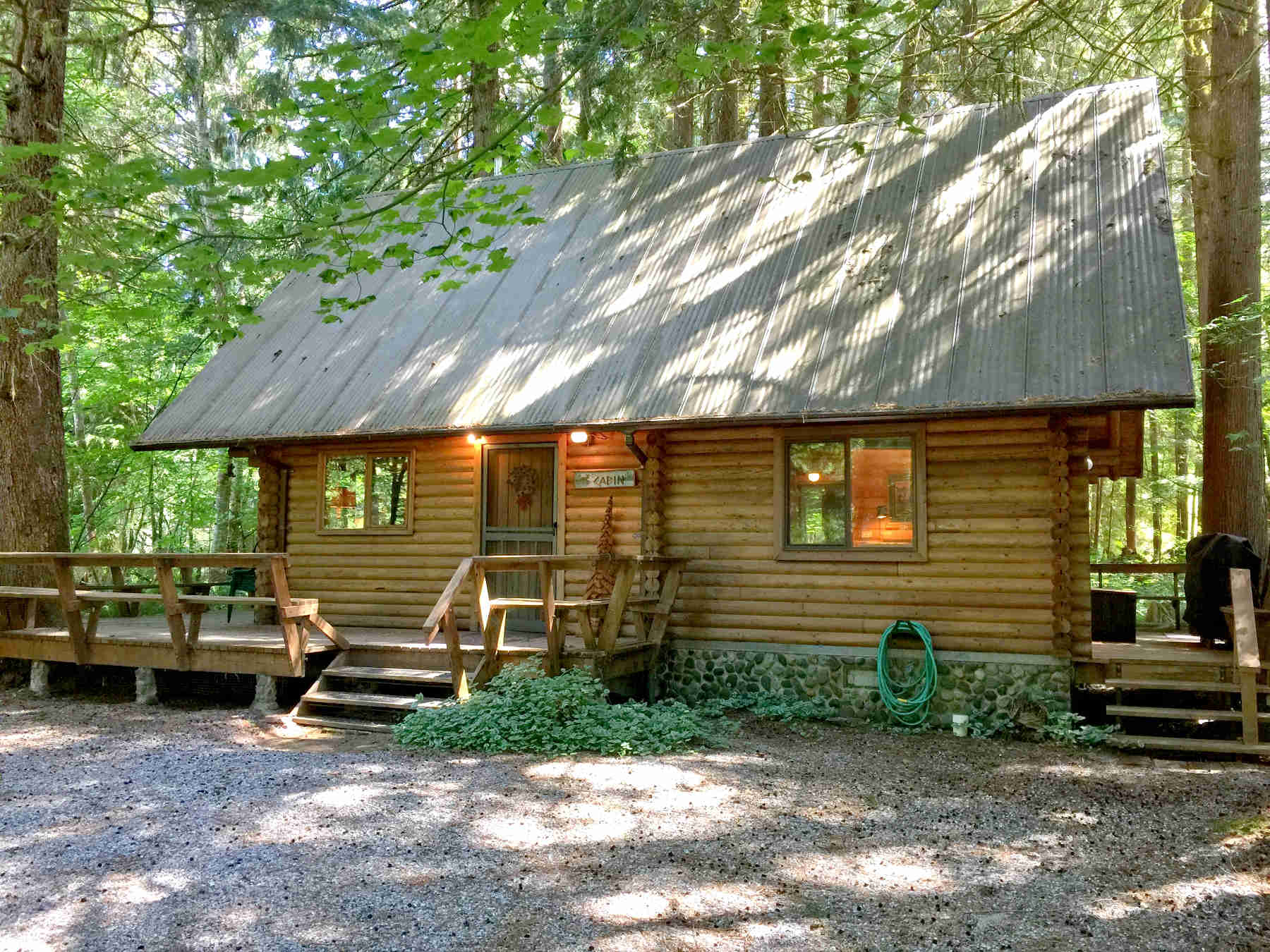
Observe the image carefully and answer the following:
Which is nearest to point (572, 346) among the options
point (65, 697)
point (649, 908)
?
point (65, 697)

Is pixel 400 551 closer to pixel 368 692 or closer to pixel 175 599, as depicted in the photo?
pixel 368 692

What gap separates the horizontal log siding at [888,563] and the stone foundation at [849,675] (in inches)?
4.1

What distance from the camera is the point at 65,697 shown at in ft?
34.5

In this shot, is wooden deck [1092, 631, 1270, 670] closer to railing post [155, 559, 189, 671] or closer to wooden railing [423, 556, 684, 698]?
wooden railing [423, 556, 684, 698]

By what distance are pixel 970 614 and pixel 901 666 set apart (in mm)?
801

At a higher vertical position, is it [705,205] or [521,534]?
[705,205]

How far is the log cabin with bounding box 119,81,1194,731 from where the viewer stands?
8906mm

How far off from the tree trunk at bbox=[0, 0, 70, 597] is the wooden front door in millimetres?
4682

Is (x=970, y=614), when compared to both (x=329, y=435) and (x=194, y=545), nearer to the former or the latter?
(x=329, y=435)

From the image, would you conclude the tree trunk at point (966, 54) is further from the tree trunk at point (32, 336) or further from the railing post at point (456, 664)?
the tree trunk at point (32, 336)

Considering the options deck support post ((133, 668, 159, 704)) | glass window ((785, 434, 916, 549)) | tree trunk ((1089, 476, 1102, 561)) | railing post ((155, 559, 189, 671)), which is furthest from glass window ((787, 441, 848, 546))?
tree trunk ((1089, 476, 1102, 561))

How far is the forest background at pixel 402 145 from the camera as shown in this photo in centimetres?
601

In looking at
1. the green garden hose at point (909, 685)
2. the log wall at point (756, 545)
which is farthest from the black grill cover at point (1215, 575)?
the green garden hose at point (909, 685)

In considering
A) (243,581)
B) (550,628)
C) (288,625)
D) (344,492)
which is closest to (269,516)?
(344,492)
